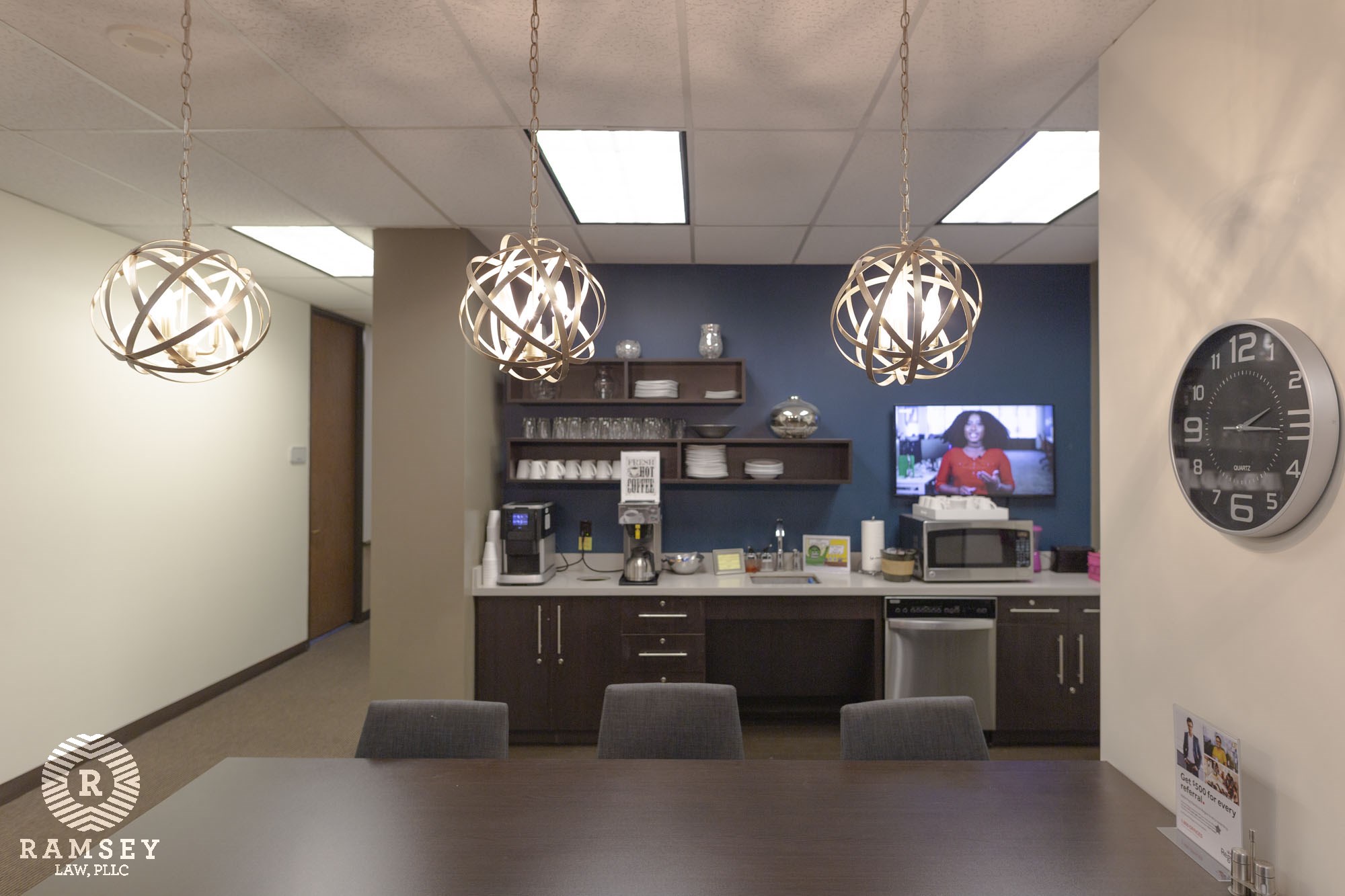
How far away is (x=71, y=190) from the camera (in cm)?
298

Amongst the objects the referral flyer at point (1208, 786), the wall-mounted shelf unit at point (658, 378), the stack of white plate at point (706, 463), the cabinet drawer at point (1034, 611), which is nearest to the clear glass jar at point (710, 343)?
the wall-mounted shelf unit at point (658, 378)

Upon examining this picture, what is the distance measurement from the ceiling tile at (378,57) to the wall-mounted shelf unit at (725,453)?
6.63 ft

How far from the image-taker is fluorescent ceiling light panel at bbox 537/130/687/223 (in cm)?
256

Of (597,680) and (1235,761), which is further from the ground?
(1235,761)

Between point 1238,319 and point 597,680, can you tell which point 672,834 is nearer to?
point 1238,319

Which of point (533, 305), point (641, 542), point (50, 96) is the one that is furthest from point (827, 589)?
point (50, 96)

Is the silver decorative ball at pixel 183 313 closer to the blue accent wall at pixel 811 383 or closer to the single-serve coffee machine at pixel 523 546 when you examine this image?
the single-serve coffee machine at pixel 523 546

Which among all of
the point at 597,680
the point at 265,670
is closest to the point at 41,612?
the point at 265,670

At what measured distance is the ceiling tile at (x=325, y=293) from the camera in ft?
15.1

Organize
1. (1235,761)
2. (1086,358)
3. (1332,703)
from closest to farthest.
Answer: (1332,703)
(1235,761)
(1086,358)

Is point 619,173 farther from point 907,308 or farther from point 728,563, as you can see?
point 728,563

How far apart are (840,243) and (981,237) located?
29.2 inches

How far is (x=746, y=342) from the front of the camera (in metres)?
4.29

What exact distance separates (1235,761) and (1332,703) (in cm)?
21
